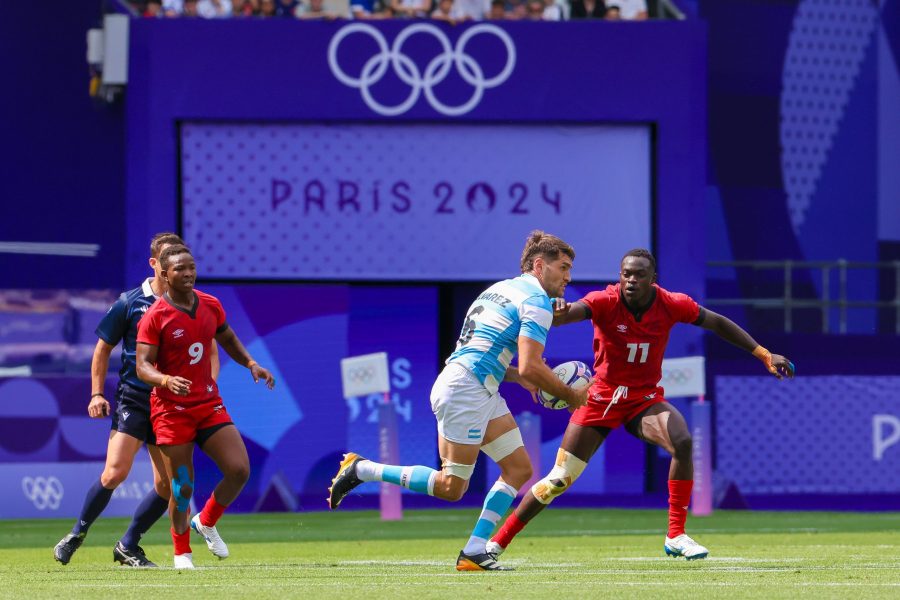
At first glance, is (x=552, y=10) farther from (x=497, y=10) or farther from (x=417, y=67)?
(x=417, y=67)

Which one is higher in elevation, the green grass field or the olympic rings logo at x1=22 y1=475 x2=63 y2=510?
the green grass field

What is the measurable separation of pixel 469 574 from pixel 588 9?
1236 centimetres

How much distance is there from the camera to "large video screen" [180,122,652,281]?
67.3 feet

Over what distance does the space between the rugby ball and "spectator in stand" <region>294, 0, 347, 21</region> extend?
11.0m

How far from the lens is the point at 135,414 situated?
11.2 meters

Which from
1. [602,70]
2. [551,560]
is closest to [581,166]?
[602,70]

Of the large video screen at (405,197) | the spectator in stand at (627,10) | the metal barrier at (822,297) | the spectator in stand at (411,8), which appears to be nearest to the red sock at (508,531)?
the large video screen at (405,197)

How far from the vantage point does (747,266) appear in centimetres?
2394

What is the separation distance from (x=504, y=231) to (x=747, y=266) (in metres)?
4.70

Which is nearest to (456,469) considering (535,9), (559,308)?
(559,308)

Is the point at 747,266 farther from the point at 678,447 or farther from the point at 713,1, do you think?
the point at 678,447

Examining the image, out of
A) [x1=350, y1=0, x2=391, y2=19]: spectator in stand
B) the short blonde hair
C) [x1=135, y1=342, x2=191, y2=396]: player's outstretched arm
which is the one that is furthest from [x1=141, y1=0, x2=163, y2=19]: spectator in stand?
the short blonde hair

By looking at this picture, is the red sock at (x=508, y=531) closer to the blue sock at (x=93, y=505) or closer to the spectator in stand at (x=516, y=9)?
the blue sock at (x=93, y=505)

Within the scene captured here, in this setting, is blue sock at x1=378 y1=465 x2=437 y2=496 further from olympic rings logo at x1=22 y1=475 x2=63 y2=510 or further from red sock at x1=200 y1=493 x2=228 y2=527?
olympic rings logo at x1=22 y1=475 x2=63 y2=510
